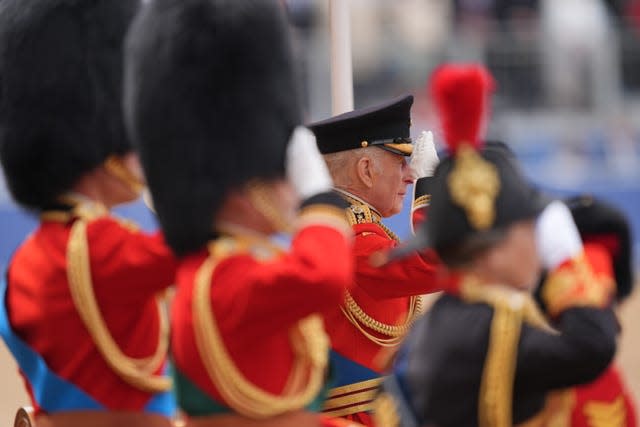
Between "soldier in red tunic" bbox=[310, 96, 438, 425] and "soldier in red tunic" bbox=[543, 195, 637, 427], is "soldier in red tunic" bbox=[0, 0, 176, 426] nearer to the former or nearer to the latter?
"soldier in red tunic" bbox=[310, 96, 438, 425]

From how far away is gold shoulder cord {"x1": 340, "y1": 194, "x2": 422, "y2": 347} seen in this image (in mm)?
3736

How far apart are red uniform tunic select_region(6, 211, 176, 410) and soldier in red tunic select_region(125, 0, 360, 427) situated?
0.24 metres

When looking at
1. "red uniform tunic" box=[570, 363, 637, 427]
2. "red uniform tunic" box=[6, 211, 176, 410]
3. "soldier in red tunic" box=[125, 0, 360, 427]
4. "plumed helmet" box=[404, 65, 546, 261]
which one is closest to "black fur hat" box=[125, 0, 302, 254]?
"soldier in red tunic" box=[125, 0, 360, 427]

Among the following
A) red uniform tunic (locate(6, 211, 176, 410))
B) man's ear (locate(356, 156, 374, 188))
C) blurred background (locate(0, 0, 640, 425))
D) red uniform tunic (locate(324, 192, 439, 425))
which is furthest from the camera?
blurred background (locate(0, 0, 640, 425))

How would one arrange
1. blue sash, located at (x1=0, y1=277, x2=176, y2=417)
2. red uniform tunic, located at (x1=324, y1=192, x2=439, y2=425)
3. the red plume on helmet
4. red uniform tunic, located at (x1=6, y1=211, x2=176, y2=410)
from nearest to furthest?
the red plume on helmet < red uniform tunic, located at (x1=6, y1=211, x2=176, y2=410) < blue sash, located at (x1=0, y1=277, x2=176, y2=417) < red uniform tunic, located at (x1=324, y1=192, x2=439, y2=425)

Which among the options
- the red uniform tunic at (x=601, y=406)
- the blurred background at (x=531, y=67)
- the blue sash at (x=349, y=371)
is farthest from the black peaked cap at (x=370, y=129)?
the blurred background at (x=531, y=67)

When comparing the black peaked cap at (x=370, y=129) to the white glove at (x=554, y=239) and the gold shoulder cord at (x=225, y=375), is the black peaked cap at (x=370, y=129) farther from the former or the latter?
the white glove at (x=554, y=239)

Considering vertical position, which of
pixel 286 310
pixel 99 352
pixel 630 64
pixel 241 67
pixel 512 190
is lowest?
pixel 630 64

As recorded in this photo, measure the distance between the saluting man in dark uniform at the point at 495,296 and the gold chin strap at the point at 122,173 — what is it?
90cm

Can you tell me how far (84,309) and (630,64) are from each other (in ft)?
31.7

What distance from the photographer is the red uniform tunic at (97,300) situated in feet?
9.80

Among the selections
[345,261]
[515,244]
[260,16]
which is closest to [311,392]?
[345,261]

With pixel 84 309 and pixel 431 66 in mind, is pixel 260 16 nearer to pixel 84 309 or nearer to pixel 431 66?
pixel 84 309

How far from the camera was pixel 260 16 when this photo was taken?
277cm
